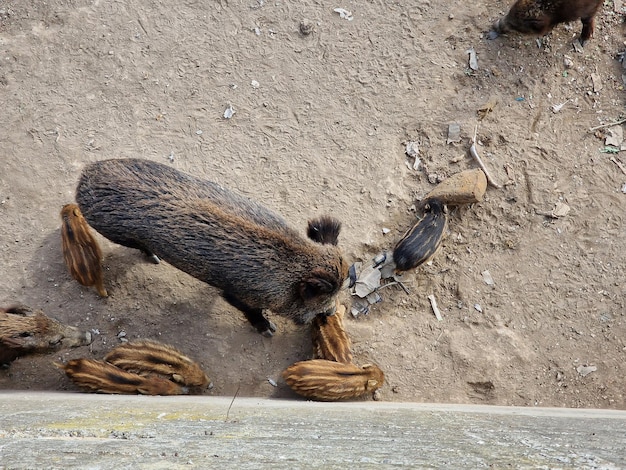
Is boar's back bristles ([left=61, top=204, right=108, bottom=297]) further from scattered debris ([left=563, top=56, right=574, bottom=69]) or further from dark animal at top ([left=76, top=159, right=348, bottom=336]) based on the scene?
scattered debris ([left=563, top=56, right=574, bottom=69])

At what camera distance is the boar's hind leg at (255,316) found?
487 centimetres

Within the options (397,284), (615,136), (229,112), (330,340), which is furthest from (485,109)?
(330,340)

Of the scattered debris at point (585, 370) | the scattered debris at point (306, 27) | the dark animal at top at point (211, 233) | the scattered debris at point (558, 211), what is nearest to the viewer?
the dark animal at top at point (211, 233)

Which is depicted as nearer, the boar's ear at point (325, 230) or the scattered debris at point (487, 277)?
the boar's ear at point (325, 230)

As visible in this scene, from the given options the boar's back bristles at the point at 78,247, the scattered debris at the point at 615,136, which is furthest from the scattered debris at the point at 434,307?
the boar's back bristles at the point at 78,247

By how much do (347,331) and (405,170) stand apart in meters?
1.91

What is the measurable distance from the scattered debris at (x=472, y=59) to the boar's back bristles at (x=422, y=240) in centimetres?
182

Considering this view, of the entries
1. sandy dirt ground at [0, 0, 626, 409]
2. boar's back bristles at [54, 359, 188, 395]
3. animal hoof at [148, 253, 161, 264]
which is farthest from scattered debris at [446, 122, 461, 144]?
boar's back bristles at [54, 359, 188, 395]

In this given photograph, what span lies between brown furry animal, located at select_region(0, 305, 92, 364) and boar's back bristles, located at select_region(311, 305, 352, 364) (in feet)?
7.77

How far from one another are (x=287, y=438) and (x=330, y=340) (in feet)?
6.96

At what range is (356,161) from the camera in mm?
5836

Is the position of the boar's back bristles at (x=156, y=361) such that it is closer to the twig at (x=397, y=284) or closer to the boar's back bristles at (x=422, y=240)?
the twig at (x=397, y=284)

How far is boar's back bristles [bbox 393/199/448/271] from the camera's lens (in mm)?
5203

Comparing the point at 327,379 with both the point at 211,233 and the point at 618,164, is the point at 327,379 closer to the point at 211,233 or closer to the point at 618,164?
the point at 211,233
